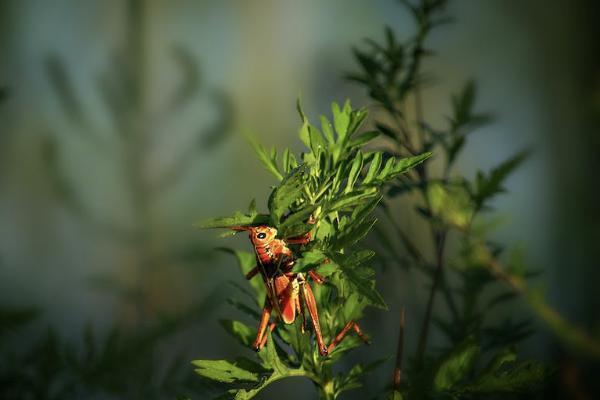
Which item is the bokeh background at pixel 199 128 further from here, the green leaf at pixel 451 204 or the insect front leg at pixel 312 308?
the insect front leg at pixel 312 308

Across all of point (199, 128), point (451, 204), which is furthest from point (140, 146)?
point (451, 204)

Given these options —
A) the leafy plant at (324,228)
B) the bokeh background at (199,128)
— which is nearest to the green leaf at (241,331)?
the leafy plant at (324,228)

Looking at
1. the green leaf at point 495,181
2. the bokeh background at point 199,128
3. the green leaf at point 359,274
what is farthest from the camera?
the bokeh background at point 199,128

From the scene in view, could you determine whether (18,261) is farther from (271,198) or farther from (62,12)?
(271,198)

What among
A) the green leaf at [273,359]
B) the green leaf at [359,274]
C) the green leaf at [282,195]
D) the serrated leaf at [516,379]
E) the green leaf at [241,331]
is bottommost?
the serrated leaf at [516,379]

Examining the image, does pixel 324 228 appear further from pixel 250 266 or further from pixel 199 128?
pixel 199 128

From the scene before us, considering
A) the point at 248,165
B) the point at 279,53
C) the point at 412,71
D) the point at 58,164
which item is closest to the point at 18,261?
the point at 58,164

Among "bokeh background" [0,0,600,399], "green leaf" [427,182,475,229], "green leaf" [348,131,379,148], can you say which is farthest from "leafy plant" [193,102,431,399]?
"bokeh background" [0,0,600,399]

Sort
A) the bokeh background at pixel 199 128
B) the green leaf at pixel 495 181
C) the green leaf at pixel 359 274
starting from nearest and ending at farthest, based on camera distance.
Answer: the green leaf at pixel 359 274 < the green leaf at pixel 495 181 < the bokeh background at pixel 199 128
